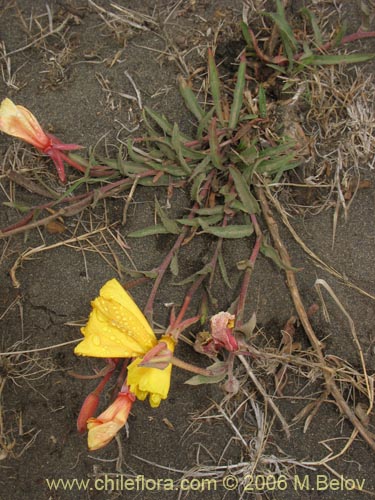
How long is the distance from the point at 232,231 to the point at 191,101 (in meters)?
0.43

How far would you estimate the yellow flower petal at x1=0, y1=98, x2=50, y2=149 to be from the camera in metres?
1.54

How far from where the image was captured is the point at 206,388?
5.49 ft

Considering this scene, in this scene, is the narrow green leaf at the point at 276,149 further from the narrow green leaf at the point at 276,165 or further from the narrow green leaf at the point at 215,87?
the narrow green leaf at the point at 215,87

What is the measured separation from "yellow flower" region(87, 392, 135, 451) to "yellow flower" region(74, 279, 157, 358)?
0.13 metres

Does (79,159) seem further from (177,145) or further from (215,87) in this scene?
(215,87)

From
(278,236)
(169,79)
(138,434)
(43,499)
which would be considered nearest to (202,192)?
(278,236)

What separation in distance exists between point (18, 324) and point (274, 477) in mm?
901

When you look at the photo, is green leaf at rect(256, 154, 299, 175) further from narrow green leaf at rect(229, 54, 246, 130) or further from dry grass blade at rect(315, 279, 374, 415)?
dry grass blade at rect(315, 279, 374, 415)

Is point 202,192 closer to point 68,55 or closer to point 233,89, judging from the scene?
point 233,89

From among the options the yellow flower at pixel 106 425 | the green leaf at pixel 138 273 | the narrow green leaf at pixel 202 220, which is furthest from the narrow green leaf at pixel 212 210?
the yellow flower at pixel 106 425

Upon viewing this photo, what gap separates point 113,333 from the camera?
1.37 m

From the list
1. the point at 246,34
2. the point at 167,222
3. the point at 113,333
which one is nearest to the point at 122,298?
the point at 113,333

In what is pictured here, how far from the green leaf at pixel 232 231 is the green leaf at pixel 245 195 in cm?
5

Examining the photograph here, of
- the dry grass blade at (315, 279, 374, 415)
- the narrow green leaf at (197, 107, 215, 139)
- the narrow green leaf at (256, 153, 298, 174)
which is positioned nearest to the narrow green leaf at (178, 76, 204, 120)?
the narrow green leaf at (197, 107, 215, 139)
